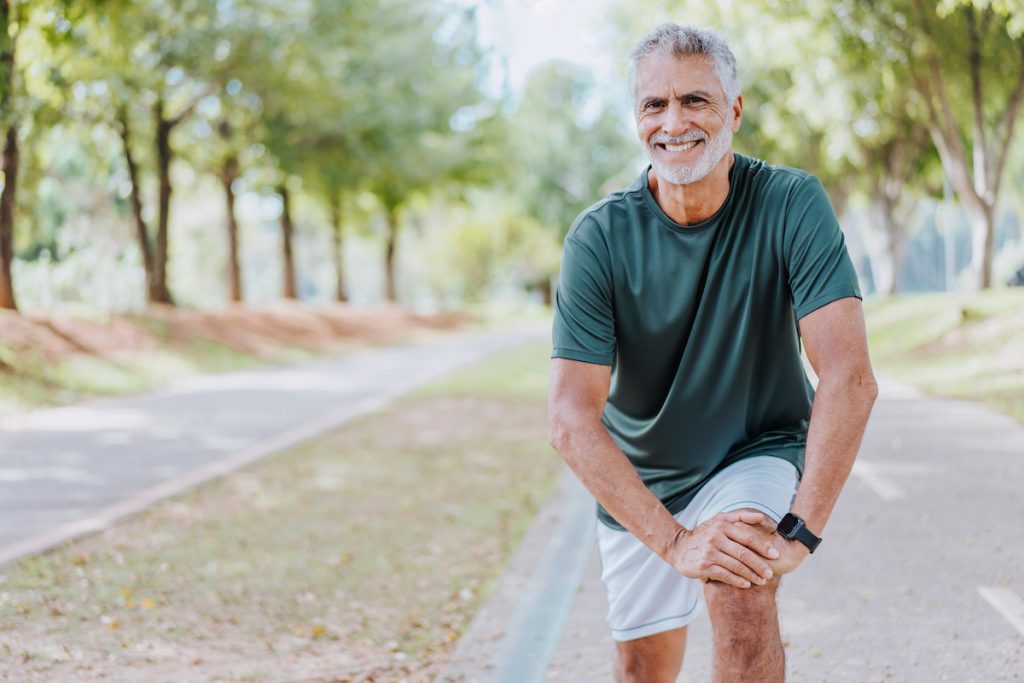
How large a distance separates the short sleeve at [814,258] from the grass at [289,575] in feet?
7.97

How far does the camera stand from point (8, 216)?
51.4 feet

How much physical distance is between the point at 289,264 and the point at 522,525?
25080 mm

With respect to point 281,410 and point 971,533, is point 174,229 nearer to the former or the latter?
point 281,410

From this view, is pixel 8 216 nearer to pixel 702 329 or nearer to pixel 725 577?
pixel 702 329

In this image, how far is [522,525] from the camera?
711 cm

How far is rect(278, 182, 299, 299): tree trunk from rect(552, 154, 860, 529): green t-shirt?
1081 inches

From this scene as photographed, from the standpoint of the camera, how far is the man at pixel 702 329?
2709 millimetres

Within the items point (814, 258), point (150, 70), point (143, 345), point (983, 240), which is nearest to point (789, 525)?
point (814, 258)

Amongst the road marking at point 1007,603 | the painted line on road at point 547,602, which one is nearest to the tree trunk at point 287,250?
the painted line on road at point 547,602

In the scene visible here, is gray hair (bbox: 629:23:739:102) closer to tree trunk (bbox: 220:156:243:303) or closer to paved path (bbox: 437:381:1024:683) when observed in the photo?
paved path (bbox: 437:381:1024:683)

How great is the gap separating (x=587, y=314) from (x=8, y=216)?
48.8ft

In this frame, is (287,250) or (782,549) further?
(287,250)

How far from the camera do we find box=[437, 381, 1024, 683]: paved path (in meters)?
4.20

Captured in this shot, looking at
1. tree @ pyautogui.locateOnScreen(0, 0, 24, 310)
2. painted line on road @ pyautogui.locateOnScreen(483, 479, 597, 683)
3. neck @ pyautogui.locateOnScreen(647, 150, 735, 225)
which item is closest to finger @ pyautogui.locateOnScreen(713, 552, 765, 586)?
neck @ pyautogui.locateOnScreen(647, 150, 735, 225)
